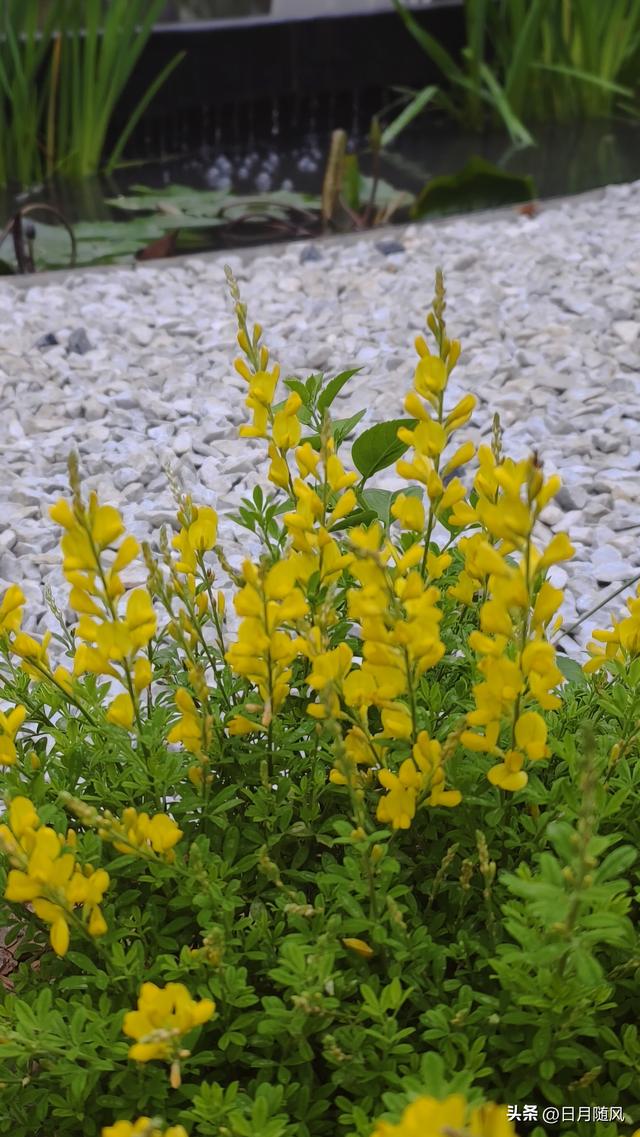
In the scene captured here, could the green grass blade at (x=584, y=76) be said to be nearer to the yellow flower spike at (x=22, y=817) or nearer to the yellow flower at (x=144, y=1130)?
the yellow flower spike at (x=22, y=817)

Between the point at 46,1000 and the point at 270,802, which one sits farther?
the point at 270,802

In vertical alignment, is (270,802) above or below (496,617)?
below

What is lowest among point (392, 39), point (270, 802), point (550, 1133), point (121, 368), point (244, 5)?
point (550, 1133)

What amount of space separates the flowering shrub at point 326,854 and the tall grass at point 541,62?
398cm

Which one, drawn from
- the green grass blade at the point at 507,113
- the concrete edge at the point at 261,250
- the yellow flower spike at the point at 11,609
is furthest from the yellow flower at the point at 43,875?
the green grass blade at the point at 507,113

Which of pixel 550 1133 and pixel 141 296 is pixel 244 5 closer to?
pixel 141 296

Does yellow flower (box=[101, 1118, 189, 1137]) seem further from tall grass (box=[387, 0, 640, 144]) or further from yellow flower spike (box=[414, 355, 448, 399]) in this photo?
tall grass (box=[387, 0, 640, 144])

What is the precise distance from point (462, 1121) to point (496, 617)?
387mm

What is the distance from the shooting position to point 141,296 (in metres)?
3.35

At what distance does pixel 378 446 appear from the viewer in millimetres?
1312

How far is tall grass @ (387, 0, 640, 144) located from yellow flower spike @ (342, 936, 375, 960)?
423 cm

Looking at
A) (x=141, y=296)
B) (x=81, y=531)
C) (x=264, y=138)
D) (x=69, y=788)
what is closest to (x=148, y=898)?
(x=69, y=788)

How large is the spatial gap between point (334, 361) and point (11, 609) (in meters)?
1.93

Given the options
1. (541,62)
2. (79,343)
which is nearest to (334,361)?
(79,343)
